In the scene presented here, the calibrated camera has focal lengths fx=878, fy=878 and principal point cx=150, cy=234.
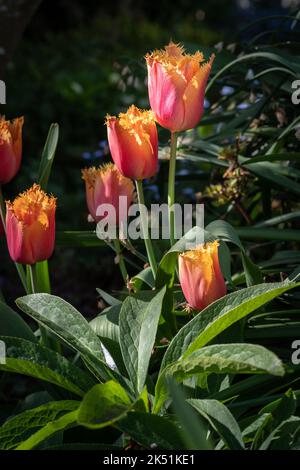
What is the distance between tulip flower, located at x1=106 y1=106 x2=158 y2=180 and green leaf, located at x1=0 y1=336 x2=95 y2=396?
313 mm

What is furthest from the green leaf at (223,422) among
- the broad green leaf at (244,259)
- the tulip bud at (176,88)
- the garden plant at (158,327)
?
the tulip bud at (176,88)

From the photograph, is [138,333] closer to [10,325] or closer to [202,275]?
[202,275]

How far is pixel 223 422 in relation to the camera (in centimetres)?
111

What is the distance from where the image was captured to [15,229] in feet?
4.45

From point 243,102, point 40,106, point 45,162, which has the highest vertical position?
point 40,106

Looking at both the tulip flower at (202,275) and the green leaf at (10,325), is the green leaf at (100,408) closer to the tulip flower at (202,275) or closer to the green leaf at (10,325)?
the tulip flower at (202,275)

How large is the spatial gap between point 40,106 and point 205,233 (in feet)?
12.1

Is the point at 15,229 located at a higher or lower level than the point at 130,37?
lower

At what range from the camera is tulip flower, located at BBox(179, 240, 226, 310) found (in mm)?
1283

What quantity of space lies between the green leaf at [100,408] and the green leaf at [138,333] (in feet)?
0.35

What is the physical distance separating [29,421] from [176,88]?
532 millimetres
